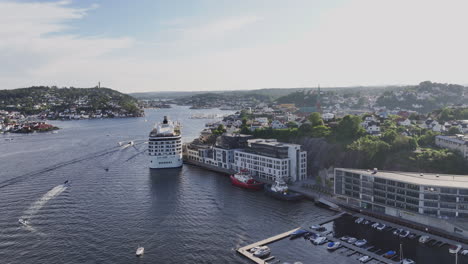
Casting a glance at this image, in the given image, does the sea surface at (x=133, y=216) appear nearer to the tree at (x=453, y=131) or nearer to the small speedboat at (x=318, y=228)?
the small speedboat at (x=318, y=228)

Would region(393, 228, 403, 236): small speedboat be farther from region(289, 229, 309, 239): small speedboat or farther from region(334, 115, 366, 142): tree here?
region(334, 115, 366, 142): tree

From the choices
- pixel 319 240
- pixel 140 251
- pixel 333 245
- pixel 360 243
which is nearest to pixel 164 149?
pixel 140 251

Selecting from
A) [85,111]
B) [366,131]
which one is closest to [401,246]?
[366,131]

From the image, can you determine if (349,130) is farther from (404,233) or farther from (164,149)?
(164,149)

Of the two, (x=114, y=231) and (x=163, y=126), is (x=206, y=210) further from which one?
(x=163, y=126)

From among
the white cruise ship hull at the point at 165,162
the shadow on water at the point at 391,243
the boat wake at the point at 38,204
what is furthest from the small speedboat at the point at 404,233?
the white cruise ship hull at the point at 165,162

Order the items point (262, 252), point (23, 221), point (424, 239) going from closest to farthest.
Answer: point (262, 252), point (424, 239), point (23, 221)
